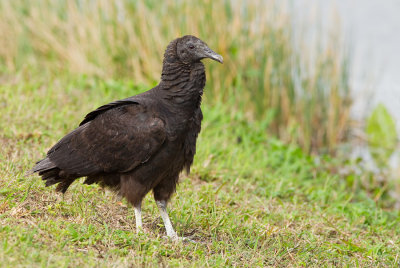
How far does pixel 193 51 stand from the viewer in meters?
3.49

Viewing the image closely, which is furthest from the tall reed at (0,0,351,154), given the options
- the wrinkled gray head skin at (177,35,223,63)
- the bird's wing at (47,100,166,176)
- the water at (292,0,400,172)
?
the bird's wing at (47,100,166,176)

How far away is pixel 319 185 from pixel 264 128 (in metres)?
1.09

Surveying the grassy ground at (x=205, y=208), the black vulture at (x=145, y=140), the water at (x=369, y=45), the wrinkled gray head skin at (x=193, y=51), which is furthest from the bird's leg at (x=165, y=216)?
the water at (x=369, y=45)

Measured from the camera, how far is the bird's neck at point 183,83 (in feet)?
11.2

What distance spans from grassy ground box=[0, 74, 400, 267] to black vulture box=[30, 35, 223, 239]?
0.23 meters

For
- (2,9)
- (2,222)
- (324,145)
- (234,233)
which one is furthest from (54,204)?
(2,9)

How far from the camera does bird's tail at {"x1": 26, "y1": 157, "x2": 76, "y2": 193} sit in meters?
3.51

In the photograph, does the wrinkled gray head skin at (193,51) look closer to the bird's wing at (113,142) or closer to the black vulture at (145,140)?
the black vulture at (145,140)

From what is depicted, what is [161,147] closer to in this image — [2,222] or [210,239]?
[210,239]

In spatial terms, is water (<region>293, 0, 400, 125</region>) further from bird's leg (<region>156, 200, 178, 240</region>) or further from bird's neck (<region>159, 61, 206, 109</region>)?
bird's leg (<region>156, 200, 178, 240</region>)

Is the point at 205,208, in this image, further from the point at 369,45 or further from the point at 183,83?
the point at 369,45

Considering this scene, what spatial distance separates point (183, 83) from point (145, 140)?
1.37 feet

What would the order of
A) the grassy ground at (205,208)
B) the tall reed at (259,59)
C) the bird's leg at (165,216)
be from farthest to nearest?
the tall reed at (259,59) < the bird's leg at (165,216) < the grassy ground at (205,208)

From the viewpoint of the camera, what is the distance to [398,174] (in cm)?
613
